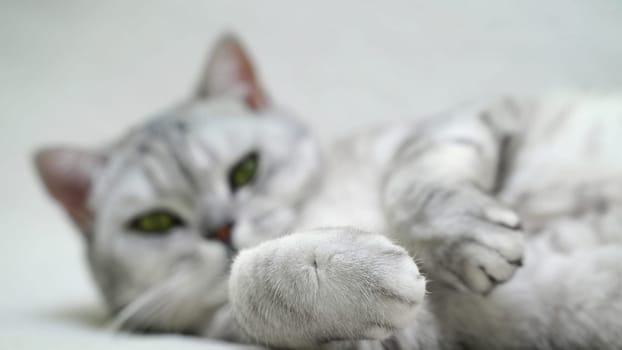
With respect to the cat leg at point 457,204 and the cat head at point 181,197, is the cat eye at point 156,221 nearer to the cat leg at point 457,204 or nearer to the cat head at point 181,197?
the cat head at point 181,197

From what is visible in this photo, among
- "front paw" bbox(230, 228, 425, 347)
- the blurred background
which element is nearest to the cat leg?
"front paw" bbox(230, 228, 425, 347)

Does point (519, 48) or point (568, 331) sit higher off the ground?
point (519, 48)

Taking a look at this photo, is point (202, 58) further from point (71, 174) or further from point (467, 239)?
point (467, 239)

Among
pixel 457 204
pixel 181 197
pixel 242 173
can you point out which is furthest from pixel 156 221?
pixel 457 204

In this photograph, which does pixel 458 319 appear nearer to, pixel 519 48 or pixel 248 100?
pixel 248 100

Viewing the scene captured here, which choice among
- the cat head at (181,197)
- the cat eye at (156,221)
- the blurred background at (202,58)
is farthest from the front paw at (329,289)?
the blurred background at (202,58)

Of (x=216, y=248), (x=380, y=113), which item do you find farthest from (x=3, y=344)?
(x=380, y=113)

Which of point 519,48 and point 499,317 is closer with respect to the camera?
point 499,317
